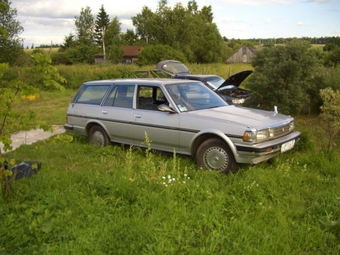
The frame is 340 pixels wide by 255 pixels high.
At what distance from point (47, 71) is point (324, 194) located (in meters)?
3.88

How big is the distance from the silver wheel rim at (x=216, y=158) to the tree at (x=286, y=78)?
3.91 meters

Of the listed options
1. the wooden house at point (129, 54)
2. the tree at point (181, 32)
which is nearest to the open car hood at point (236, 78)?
the tree at point (181, 32)

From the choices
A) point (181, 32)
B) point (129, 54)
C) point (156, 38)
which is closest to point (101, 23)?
point (129, 54)

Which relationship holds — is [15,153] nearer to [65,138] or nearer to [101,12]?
[65,138]

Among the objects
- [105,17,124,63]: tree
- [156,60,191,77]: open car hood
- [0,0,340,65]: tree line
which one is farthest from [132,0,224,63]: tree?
[156,60,191,77]: open car hood

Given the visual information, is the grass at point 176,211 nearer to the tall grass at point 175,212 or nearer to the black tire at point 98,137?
the tall grass at point 175,212

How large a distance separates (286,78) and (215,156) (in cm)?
441

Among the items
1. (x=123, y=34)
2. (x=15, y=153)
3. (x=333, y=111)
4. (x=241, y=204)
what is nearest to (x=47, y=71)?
(x=241, y=204)

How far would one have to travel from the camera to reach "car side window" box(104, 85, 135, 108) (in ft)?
23.2

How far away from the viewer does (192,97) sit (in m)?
6.64

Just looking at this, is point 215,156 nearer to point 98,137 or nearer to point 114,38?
point 98,137

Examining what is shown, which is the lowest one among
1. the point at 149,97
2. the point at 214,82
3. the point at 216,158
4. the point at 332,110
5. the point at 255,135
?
the point at 216,158

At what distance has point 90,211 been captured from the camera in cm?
416

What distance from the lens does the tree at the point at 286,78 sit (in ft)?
28.9
